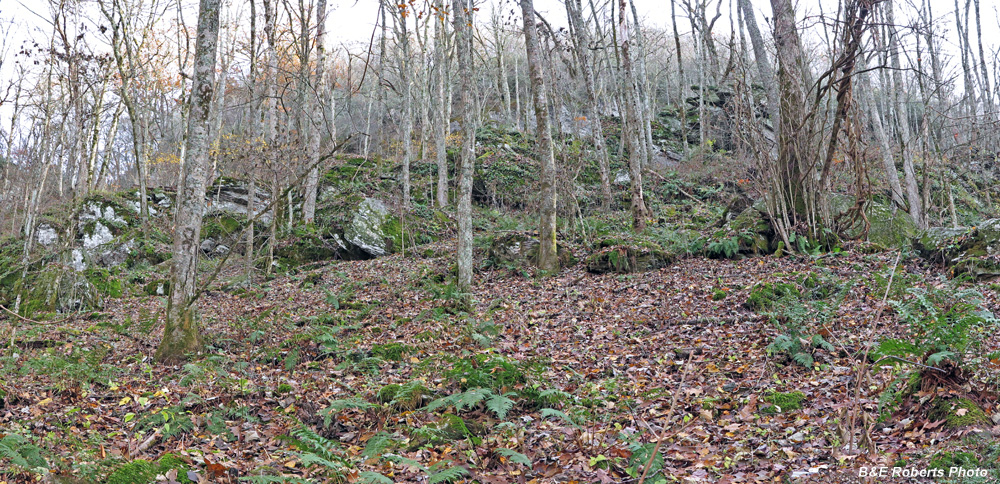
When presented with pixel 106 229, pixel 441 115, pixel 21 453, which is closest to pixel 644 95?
pixel 441 115

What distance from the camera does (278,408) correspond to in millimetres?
4805

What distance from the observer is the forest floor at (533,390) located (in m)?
3.27

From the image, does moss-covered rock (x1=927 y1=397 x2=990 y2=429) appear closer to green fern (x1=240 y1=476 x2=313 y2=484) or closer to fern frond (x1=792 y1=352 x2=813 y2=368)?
fern frond (x1=792 y1=352 x2=813 y2=368)

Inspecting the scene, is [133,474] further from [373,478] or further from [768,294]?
[768,294]

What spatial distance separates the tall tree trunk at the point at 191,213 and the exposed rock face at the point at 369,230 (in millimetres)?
7087

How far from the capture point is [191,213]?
6156 mm

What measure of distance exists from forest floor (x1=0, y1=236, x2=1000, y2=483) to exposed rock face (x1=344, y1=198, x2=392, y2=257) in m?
4.65

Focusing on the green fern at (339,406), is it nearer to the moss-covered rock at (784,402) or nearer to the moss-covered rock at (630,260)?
the moss-covered rock at (784,402)

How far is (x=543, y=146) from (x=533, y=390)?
6121mm

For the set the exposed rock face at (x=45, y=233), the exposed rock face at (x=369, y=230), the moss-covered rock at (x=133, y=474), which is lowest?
the moss-covered rock at (x=133, y=474)

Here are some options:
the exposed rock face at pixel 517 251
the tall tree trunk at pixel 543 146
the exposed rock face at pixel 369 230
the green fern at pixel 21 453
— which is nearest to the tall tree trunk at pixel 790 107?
the tall tree trunk at pixel 543 146

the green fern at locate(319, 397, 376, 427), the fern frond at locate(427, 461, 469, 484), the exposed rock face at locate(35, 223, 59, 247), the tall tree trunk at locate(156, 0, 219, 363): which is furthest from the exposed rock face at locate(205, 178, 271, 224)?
the fern frond at locate(427, 461, 469, 484)

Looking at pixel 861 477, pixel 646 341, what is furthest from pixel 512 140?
pixel 861 477

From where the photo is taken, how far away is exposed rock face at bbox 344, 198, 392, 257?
13.4 m
